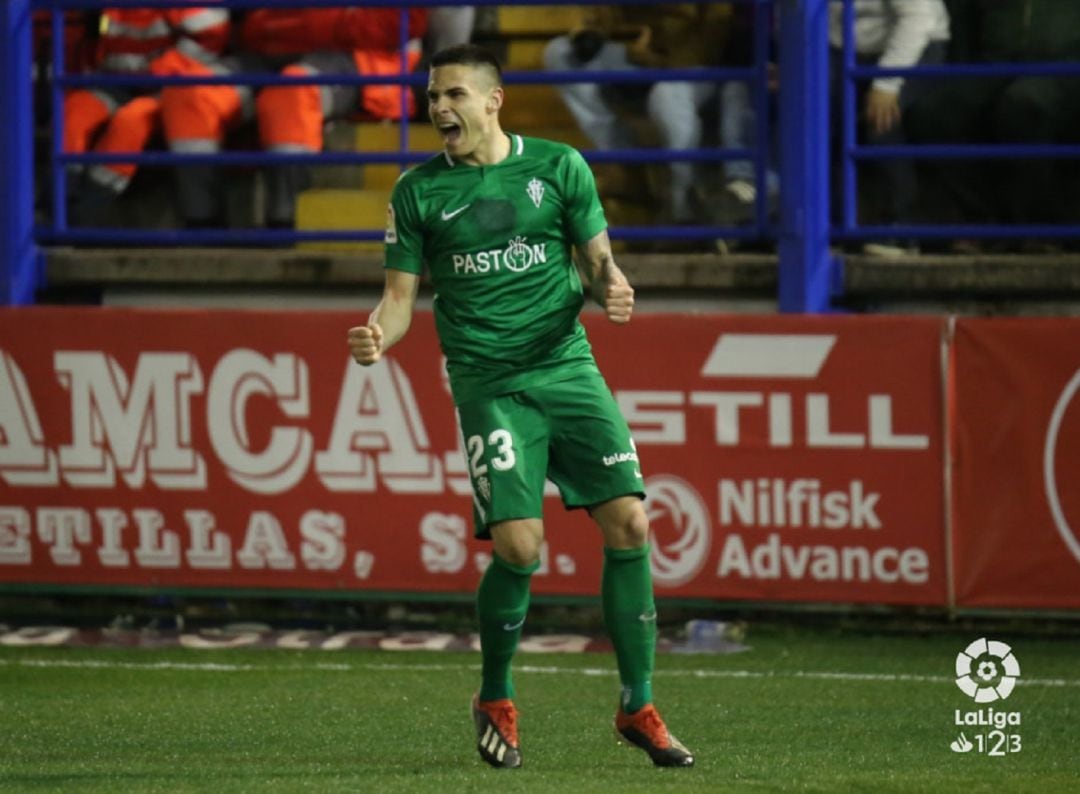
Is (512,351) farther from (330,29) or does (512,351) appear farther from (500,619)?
(330,29)

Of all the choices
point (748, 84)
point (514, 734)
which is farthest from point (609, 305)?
point (748, 84)

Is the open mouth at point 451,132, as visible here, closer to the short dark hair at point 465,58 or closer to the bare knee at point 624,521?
the short dark hair at point 465,58

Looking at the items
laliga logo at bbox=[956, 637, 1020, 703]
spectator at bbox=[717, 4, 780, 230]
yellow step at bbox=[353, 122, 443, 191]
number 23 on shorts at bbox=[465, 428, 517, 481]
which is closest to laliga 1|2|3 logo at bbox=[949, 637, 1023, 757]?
laliga logo at bbox=[956, 637, 1020, 703]

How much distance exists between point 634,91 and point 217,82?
81.5 inches

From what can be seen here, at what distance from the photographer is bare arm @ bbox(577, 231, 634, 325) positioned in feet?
21.8

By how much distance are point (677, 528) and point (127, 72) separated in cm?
398

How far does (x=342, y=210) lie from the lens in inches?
465

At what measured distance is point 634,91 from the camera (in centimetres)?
1178

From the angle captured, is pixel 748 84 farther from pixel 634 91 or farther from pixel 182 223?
pixel 182 223

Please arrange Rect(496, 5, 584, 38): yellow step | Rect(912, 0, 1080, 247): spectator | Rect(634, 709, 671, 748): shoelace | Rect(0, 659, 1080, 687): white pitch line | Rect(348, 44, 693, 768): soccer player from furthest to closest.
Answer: Rect(496, 5, 584, 38): yellow step
Rect(912, 0, 1080, 247): spectator
Rect(0, 659, 1080, 687): white pitch line
Rect(348, 44, 693, 768): soccer player
Rect(634, 709, 671, 748): shoelace

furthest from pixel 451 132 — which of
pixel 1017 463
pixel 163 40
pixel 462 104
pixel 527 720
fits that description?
pixel 163 40

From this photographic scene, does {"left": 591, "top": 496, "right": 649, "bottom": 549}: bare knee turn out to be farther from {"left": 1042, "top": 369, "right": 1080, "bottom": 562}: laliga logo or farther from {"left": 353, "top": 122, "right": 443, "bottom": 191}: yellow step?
{"left": 353, "top": 122, "right": 443, "bottom": 191}: yellow step

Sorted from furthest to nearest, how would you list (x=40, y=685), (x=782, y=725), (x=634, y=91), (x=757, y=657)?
1. (x=634, y=91)
2. (x=757, y=657)
3. (x=40, y=685)
4. (x=782, y=725)

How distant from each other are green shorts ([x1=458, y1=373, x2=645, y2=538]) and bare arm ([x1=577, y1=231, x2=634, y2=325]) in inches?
11.7
